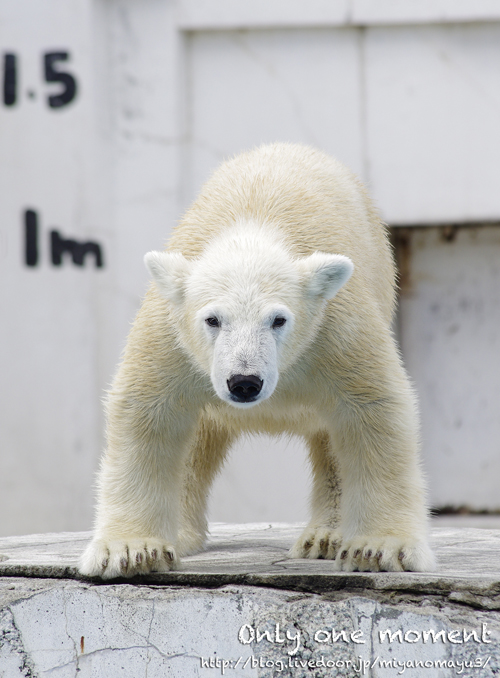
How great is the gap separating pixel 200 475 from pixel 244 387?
1151mm

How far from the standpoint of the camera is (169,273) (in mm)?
2633

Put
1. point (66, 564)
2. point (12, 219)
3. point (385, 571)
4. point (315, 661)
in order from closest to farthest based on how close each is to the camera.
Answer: point (315, 661)
point (385, 571)
point (66, 564)
point (12, 219)

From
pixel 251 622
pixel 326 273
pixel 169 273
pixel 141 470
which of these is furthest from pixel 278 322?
pixel 251 622

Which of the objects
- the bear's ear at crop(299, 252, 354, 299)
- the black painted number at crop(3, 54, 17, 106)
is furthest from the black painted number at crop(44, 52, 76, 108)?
the bear's ear at crop(299, 252, 354, 299)

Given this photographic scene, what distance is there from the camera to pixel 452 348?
588 cm

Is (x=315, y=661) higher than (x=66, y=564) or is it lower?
lower

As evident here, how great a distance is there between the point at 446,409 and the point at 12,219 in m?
2.89

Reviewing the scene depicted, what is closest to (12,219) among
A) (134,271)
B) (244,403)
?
(134,271)

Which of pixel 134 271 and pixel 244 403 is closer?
pixel 244 403

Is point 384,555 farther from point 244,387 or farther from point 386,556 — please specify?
point 244,387

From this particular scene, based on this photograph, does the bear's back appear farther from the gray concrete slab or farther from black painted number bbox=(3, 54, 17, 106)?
black painted number bbox=(3, 54, 17, 106)

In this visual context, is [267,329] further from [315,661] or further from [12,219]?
[12,219]

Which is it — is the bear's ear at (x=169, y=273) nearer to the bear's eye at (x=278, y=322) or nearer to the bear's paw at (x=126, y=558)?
the bear's eye at (x=278, y=322)

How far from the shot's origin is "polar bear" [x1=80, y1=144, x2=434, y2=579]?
8.23ft
